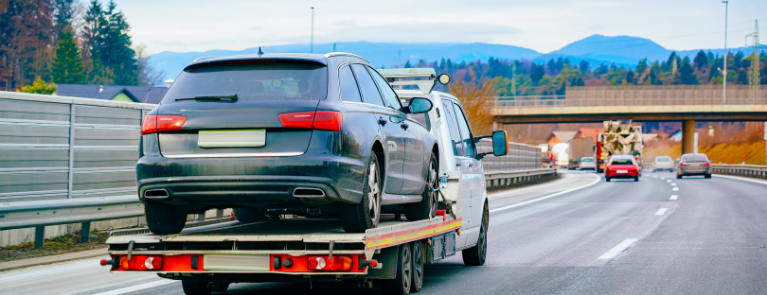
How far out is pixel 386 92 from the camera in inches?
294

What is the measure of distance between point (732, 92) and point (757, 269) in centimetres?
7319

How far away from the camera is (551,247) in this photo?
11570mm

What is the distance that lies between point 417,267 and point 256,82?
2244 millimetres

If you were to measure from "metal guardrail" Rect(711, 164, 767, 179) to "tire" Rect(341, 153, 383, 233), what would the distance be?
1670 inches

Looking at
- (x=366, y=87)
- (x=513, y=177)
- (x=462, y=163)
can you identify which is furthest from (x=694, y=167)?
(x=366, y=87)

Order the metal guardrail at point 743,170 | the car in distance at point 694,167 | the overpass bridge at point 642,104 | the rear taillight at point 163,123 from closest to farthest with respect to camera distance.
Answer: the rear taillight at point 163,123, the car in distance at point 694,167, the metal guardrail at point 743,170, the overpass bridge at point 642,104

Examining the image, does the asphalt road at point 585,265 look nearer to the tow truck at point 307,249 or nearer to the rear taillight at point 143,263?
the tow truck at point 307,249

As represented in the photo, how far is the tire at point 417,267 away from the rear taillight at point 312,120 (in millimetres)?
1756

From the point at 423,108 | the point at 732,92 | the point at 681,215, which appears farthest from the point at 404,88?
the point at 732,92

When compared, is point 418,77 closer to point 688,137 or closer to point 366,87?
point 366,87

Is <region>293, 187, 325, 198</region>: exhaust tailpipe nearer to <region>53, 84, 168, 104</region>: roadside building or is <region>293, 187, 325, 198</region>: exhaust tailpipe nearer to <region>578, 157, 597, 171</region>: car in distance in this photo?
<region>578, 157, 597, 171</region>: car in distance

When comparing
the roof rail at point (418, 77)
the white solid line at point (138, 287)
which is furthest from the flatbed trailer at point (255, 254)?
the roof rail at point (418, 77)

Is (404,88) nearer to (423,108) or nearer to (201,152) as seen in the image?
(423,108)

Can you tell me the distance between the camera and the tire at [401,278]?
21.8 ft
